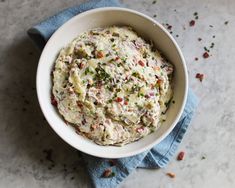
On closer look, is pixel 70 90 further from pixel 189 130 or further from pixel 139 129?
pixel 189 130

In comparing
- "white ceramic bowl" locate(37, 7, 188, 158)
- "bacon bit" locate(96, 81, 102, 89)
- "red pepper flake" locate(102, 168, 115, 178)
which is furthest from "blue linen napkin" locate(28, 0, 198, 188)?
"bacon bit" locate(96, 81, 102, 89)

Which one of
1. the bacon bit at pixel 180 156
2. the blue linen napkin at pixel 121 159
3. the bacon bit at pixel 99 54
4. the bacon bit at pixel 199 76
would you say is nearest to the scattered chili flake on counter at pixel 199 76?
the bacon bit at pixel 199 76

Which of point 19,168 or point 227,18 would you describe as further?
point 227,18

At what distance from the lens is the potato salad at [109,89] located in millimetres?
1856

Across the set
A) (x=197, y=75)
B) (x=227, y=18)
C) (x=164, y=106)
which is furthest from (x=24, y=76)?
(x=227, y=18)

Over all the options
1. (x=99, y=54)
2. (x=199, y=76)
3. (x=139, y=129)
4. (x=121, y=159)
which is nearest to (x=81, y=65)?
(x=99, y=54)

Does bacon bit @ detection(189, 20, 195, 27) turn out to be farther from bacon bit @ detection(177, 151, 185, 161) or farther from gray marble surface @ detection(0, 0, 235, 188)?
bacon bit @ detection(177, 151, 185, 161)

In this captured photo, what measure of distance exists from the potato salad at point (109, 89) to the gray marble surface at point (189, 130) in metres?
0.22

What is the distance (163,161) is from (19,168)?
2.15 feet

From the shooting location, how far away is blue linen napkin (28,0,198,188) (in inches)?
79.7

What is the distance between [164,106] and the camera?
1965mm

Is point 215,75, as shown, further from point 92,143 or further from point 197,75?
point 92,143

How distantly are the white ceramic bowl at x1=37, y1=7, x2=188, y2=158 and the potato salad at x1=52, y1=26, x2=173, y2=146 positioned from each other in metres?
0.03

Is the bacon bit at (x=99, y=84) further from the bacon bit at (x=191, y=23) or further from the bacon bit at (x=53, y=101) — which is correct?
the bacon bit at (x=191, y=23)
